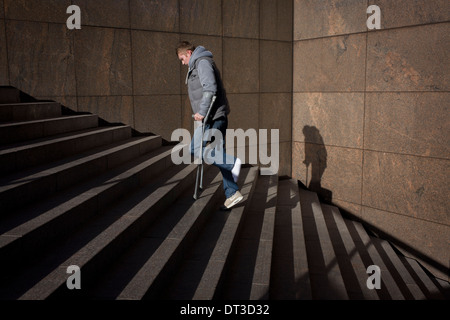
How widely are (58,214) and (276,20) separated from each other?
6542 millimetres

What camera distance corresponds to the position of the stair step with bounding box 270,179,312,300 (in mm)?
3848

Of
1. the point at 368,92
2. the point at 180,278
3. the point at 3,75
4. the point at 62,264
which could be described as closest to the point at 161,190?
the point at 180,278

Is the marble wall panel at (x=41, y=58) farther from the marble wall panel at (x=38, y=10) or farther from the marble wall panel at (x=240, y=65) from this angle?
the marble wall panel at (x=240, y=65)

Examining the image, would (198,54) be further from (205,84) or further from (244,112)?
(244,112)

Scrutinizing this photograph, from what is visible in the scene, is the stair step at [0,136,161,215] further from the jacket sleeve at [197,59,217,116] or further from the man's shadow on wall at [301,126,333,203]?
the man's shadow on wall at [301,126,333,203]

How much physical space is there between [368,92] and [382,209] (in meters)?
2.17

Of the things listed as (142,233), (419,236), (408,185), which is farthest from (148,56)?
(419,236)

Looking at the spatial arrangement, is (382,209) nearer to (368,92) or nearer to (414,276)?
(414,276)

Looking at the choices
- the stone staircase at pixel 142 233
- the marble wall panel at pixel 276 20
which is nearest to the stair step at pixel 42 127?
the stone staircase at pixel 142 233

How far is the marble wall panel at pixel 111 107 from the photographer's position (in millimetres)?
6855

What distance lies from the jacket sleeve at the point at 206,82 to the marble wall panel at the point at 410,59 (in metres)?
3.76

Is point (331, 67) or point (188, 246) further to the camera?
point (331, 67)

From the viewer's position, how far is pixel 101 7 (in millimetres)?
6777

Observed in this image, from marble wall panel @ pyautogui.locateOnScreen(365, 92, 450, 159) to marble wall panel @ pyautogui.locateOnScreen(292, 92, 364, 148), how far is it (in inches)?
8.9
